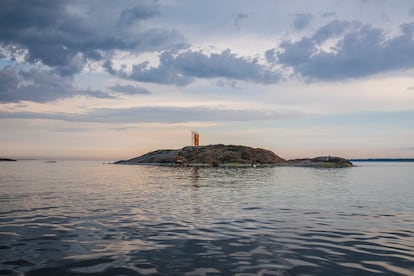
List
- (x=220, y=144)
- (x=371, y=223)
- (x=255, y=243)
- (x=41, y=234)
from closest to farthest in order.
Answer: (x=255, y=243) → (x=41, y=234) → (x=371, y=223) → (x=220, y=144)

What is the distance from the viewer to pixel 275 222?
17.8m

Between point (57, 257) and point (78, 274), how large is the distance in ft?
7.04

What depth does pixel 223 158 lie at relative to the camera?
160250mm

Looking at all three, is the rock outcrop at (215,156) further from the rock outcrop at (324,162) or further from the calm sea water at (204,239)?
the calm sea water at (204,239)

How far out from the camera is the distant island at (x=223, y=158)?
15262 cm

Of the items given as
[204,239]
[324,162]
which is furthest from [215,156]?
[204,239]

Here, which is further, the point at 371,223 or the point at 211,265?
the point at 371,223

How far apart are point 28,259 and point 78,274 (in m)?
2.64

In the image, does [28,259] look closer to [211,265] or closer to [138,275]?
[138,275]

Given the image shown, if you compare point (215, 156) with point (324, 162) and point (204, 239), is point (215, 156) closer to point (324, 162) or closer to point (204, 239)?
point (324, 162)

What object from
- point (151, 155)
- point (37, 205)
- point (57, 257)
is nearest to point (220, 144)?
point (151, 155)

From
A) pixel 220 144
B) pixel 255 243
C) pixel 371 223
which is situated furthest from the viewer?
pixel 220 144

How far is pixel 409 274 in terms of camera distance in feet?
32.1

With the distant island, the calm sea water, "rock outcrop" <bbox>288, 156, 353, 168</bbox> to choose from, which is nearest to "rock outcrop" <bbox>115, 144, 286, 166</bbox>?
the distant island
